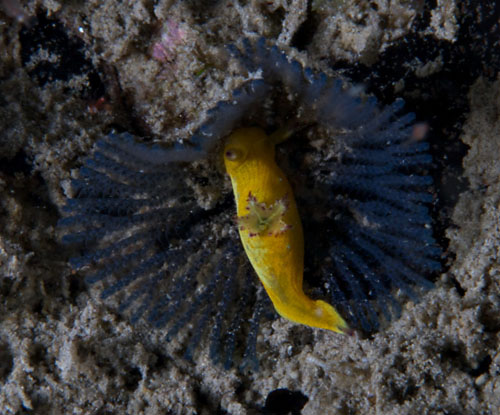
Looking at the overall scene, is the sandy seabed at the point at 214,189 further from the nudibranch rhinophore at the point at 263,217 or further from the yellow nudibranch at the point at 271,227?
the yellow nudibranch at the point at 271,227

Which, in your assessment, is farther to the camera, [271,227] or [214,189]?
[214,189]

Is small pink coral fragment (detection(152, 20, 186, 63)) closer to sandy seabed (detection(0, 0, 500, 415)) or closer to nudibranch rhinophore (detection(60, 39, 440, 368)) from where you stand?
sandy seabed (detection(0, 0, 500, 415))

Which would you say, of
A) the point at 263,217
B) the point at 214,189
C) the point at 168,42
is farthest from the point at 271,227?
the point at 168,42

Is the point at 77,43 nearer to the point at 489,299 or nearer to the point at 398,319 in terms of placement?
the point at 398,319

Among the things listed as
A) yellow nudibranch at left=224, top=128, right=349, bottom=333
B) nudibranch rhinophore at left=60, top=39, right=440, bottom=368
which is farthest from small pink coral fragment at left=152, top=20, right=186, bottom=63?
yellow nudibranch at left=224, top=128, right=349, bottom=333

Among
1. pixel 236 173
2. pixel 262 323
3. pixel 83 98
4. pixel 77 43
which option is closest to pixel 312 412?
pixel 262 323

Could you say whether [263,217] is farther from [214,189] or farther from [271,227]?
[214,189]

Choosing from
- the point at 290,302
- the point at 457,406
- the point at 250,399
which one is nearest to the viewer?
the point at 457,406

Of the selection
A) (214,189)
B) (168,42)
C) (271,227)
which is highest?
(168,42)
